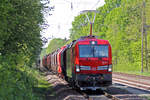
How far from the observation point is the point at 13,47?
1518cm

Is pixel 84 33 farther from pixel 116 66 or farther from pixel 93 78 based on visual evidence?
pixel 93 78

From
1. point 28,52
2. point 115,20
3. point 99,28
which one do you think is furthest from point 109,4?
point 28,52

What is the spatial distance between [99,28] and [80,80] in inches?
2240

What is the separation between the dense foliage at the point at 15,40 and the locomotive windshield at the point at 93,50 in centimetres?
242

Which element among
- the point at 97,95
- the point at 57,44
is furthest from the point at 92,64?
the point at 57,44

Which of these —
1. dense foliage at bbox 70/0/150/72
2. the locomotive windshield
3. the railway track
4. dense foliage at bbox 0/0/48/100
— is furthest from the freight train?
dense foliage at bbox 70/0/150/72

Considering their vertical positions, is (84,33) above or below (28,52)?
above

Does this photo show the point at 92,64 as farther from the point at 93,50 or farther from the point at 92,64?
the point at 93,50

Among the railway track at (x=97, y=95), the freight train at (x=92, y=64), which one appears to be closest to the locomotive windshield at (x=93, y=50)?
the freight train at (x=92, y=64)

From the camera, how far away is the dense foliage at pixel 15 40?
10820 mm

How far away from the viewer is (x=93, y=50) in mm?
16688

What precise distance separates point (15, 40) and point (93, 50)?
4.14m

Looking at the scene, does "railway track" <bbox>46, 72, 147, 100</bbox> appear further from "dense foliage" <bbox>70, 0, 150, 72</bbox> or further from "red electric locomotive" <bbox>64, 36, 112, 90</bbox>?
"dense foliage" <bbox>70, 0, 150, 72</bbox>

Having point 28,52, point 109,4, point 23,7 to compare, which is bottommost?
point 28,52
